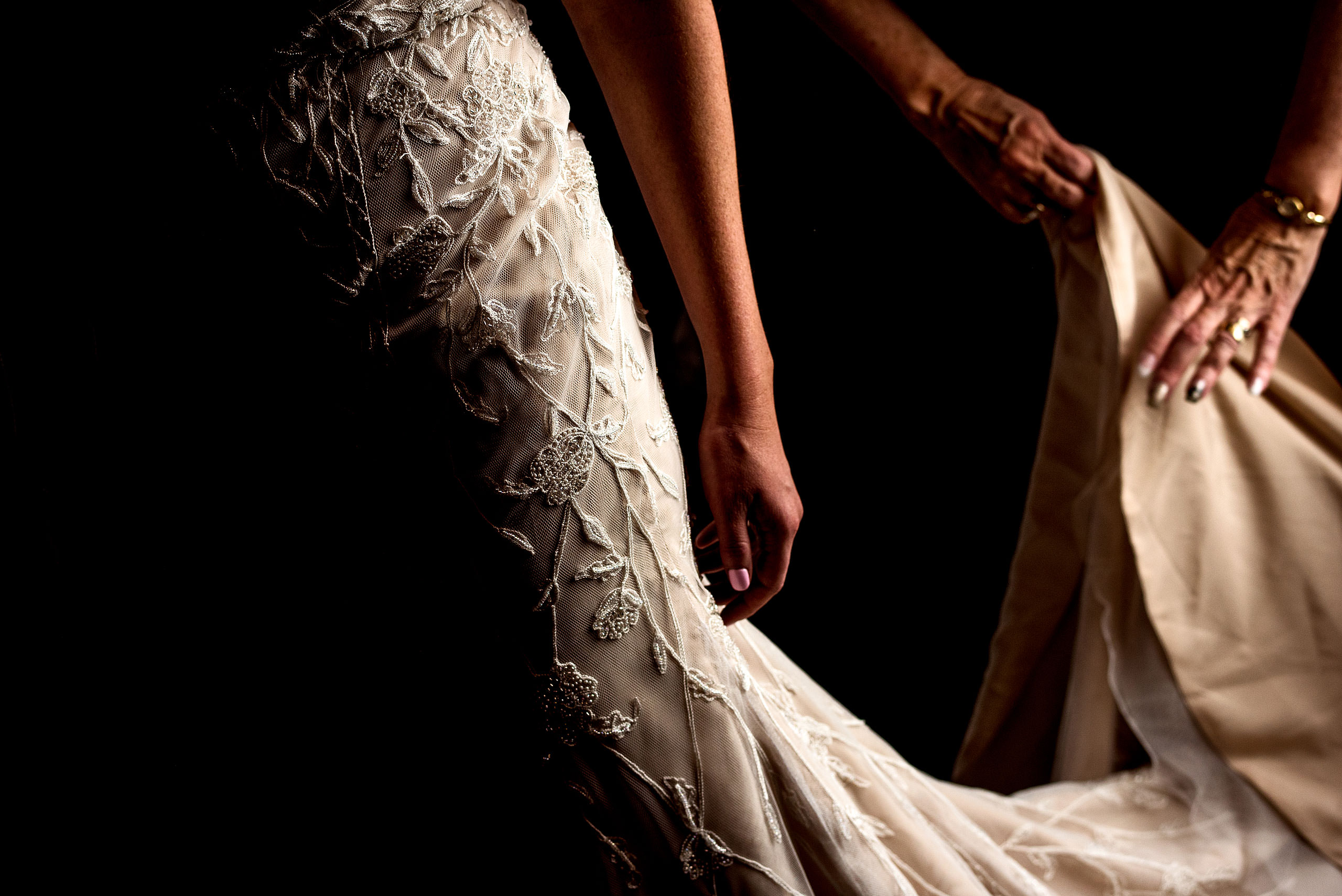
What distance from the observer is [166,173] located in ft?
1.81

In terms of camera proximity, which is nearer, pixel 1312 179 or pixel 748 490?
pixel 748 490

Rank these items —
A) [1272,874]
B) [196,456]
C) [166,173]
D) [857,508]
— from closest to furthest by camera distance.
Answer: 1. [166,173]
2. [196,456]
3. [1272,874]
4. [857,508]

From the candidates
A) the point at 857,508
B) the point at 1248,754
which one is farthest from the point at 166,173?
the point at 1248,754

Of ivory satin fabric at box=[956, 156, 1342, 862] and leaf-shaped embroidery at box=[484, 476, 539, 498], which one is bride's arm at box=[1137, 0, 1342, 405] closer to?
ivory satin fabric at box=[956, 156, 1342, 862]

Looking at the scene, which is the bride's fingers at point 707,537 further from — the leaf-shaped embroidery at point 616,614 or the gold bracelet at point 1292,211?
the gold bracelet at point 1292,211

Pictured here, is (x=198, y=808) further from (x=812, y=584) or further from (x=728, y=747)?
(x=812, y=584)

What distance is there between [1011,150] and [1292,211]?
1.03ft

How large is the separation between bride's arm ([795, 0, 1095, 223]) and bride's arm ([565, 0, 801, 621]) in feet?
1.72

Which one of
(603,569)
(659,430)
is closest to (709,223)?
(659,430)

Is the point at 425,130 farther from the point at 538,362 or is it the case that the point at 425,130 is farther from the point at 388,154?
the point at 538,362

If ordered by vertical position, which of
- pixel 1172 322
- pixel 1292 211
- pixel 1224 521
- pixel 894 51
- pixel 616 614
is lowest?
pixel 1224 521

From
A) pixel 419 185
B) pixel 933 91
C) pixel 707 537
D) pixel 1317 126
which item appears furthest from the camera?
pixel 933 91

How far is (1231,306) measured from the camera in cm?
93

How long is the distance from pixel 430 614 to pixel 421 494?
122 millimetres
